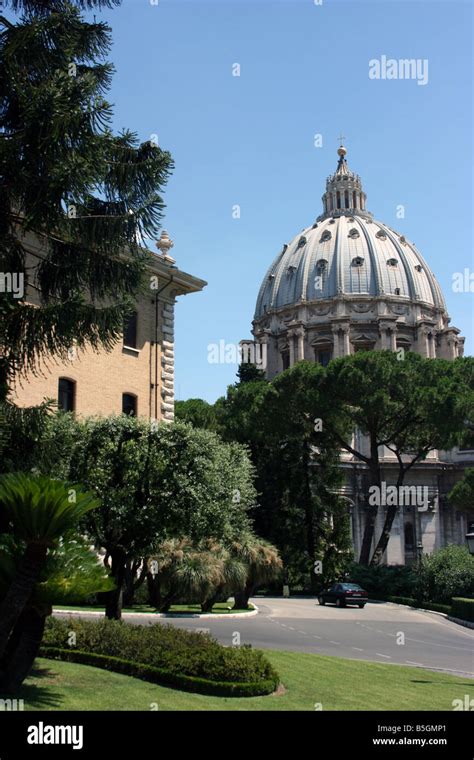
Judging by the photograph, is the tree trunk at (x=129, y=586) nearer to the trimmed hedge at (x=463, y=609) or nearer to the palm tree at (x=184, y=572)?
the palm tree at (x=184, y=572)

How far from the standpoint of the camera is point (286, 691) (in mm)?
13906

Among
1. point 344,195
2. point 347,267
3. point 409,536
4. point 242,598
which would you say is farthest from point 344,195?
point 242,598

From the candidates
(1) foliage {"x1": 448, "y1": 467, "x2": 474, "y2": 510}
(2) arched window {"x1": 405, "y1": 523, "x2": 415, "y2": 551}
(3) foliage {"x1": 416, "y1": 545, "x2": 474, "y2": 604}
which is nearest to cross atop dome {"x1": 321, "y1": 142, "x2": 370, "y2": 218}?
(2) arched window {"x1": 405, "y1": 523, "x2": 415, "y2": 551}

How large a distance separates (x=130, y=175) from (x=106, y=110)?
1.27m

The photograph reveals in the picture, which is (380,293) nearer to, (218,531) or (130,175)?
(218,531)

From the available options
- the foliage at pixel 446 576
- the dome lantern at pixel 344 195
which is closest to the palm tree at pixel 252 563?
the foliage at pixel 446 576

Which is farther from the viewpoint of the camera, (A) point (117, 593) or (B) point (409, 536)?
(B) point (409, 536)

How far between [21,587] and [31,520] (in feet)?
3.52

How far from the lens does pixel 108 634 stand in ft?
51.0

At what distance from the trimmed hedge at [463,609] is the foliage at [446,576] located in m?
3.28

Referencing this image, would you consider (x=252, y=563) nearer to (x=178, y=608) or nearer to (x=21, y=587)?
(x=178, y=608)

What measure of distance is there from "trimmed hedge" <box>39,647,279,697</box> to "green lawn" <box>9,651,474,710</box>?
230 millimetres

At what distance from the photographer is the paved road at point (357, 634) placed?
68.9 feet
